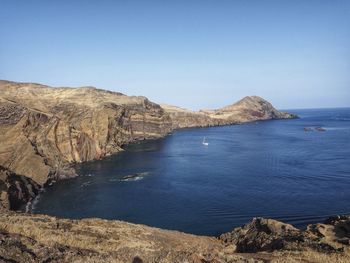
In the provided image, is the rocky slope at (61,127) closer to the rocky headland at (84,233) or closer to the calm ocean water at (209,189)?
the rocky headland at (84,233)

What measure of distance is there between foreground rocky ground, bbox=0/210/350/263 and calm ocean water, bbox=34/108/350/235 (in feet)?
48.7

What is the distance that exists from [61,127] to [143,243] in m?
79.1

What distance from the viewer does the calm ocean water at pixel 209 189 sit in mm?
55125

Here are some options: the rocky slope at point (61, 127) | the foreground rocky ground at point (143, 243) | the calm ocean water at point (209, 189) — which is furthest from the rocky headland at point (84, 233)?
the calm ocean water at point (209, 189)

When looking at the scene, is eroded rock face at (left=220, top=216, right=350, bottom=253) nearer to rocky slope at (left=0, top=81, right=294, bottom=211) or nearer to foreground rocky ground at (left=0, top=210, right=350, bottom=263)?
foreground rocky ground at (left=0, top=210, right=350, bottom=263)

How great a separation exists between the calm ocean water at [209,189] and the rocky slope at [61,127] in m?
6.03

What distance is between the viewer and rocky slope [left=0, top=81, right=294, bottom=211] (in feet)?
245

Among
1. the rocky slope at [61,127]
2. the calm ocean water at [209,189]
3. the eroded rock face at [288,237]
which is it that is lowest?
the calm ocean water at [209,189]

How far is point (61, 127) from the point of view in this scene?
4028 inches

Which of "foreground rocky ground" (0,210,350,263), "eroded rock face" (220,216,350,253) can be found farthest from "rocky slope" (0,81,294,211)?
"eroded rock face" (220,216,350,253)

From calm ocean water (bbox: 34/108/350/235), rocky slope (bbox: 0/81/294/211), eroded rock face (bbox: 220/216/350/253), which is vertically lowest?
calm ocean water (bbox: 34/108/350/235)

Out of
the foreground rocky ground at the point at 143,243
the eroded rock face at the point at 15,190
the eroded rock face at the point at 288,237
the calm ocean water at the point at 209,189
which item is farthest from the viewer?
the eroded rock face at the point at 15,190

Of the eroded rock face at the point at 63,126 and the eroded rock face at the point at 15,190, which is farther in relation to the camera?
the eroded rock face at the point at 63,126

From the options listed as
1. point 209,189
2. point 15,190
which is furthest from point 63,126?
point 209,189
